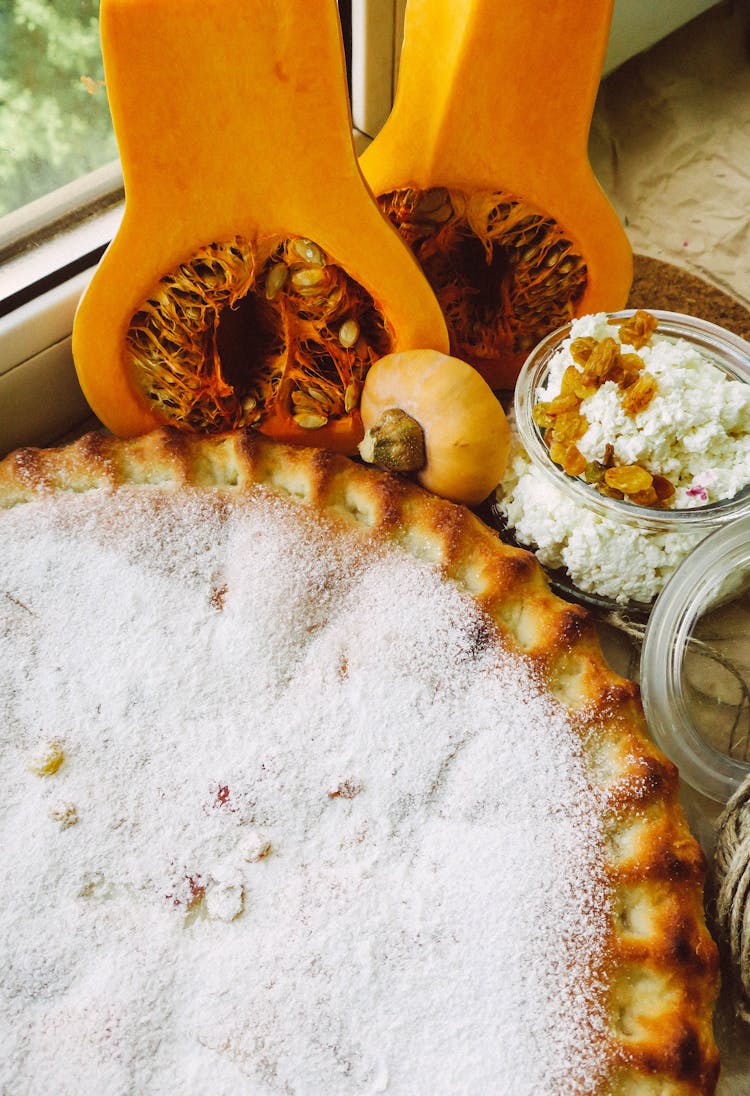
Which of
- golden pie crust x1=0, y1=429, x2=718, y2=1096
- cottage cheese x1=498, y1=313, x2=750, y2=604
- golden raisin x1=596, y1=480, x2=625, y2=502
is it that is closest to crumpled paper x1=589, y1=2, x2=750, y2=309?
cottage cheese x1=498, y1=313, x2=750, y2=604

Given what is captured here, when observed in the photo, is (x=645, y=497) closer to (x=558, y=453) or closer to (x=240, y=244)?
(x=558, y=453)

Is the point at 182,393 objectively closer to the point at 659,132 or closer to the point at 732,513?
the point at 732,513

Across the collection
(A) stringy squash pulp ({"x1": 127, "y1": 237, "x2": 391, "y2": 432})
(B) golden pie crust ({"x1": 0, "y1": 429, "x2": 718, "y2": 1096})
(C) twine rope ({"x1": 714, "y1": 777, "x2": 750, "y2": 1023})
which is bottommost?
(C) twine rope ({"x1": 714, "y1": 777, "x2": 750, "y2": 1023})

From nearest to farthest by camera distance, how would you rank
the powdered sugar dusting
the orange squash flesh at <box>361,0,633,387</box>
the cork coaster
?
the powdered sugar dusting → the orange squash flesh at <box>361,0,633,387</box> → the cork coaster

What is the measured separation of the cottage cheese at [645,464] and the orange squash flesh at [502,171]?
0.26 ft

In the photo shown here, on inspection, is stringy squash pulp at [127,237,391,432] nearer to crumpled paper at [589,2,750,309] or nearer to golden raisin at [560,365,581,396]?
golden raisin at [560,365,581,396]

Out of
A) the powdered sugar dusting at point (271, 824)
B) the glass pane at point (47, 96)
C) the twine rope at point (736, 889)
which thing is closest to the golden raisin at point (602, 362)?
the powdered sugar dusting at point (271, 824)

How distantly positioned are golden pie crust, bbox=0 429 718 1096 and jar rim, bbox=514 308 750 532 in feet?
0.25

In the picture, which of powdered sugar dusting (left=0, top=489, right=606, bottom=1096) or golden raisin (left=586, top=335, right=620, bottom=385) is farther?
golden raisin (left=586, top=335, right=620, bottom=385)

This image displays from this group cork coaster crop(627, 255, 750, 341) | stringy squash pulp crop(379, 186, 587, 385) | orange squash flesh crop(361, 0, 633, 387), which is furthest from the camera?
cork coaster crop(627, 255, 750, 341)

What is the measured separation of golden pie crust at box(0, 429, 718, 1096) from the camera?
2.18ft

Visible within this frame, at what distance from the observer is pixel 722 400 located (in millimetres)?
828

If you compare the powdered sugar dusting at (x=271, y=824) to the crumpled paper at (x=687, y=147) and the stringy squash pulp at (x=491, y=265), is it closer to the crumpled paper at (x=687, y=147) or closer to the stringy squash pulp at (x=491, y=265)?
the stringy squash pulp at (x=491, y=265)

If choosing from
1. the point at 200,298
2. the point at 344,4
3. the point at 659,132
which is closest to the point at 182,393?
the point at 200,298
